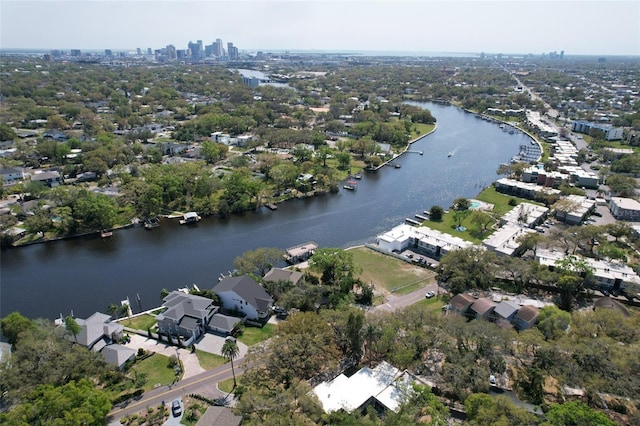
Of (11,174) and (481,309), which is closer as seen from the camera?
(481,309)

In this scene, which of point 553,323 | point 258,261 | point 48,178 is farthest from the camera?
point 48,178

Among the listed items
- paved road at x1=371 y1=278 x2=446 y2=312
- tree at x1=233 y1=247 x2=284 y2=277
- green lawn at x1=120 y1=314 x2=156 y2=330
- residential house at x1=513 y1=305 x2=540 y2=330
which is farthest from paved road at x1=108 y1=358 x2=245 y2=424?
residential house at x1=513 y1=305 x2=540 y2=330

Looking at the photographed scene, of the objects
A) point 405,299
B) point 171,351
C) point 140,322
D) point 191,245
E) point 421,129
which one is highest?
point 421,129

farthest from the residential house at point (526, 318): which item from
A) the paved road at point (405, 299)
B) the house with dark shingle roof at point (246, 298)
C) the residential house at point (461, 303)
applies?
the house with dark shingle roof at point (246, 298)

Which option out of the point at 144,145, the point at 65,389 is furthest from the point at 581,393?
the point at 144,145

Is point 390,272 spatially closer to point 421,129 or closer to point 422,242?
point 422,242

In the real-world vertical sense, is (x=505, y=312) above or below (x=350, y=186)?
above

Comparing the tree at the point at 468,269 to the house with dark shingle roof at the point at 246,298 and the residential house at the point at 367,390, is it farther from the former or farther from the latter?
the house with dark shingle roof at the point at 246,298

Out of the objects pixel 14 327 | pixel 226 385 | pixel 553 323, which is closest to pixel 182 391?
pixel 226 385

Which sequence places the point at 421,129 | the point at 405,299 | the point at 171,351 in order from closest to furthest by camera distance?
1. the point at 171,351
2. the point at 405,299
3. the point at 421,129
